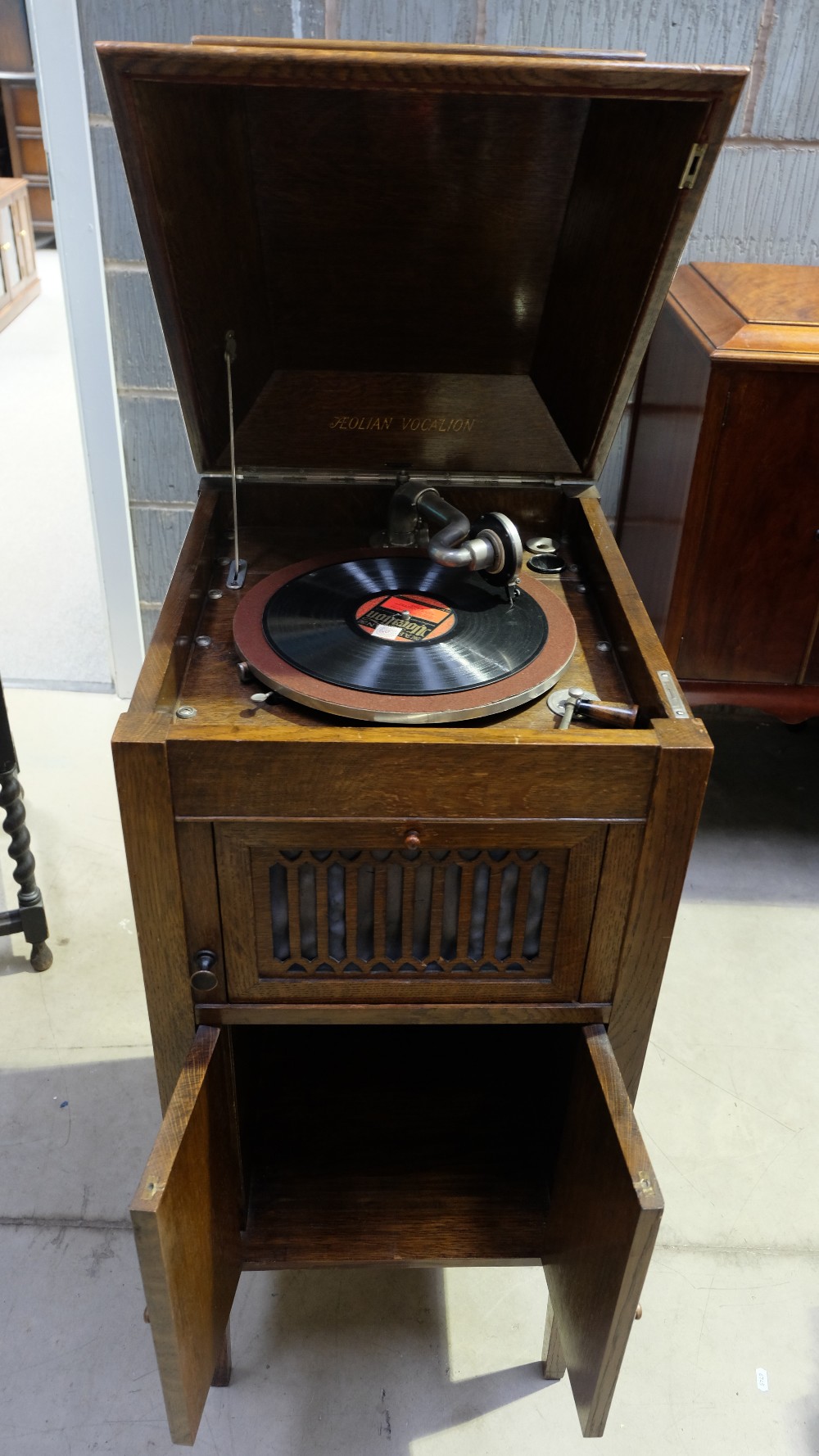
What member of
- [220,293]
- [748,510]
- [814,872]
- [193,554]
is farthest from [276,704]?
[814,872]

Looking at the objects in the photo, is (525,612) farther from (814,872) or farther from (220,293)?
(814,872)

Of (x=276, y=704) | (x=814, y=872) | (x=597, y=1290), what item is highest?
(x=276, y=704)

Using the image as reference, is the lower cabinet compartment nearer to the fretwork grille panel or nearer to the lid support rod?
the fretwork grille panel

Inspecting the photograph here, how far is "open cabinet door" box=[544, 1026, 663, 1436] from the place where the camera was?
926 millimetres

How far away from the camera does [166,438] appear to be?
2.16 metres

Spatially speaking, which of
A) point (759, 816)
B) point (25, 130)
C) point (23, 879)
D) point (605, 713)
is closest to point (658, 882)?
point (605, 713)

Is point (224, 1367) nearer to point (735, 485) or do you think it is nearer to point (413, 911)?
point (413, 911)

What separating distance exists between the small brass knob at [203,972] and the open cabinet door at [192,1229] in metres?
0.05

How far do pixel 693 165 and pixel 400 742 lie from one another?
24.0 inches

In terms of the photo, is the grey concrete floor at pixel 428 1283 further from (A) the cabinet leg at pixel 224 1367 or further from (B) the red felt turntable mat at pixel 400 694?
(B) the red felt turntable mat at pixel 400 694

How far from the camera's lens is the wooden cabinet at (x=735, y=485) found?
1.69m

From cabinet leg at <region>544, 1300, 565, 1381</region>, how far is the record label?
734 mm

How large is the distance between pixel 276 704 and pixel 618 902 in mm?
377

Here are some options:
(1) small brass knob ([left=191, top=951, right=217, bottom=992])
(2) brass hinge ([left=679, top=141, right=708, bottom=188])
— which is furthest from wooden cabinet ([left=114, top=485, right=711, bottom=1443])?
(2) brass hinge ([left=679, top=141, right=708, bottom=188])
